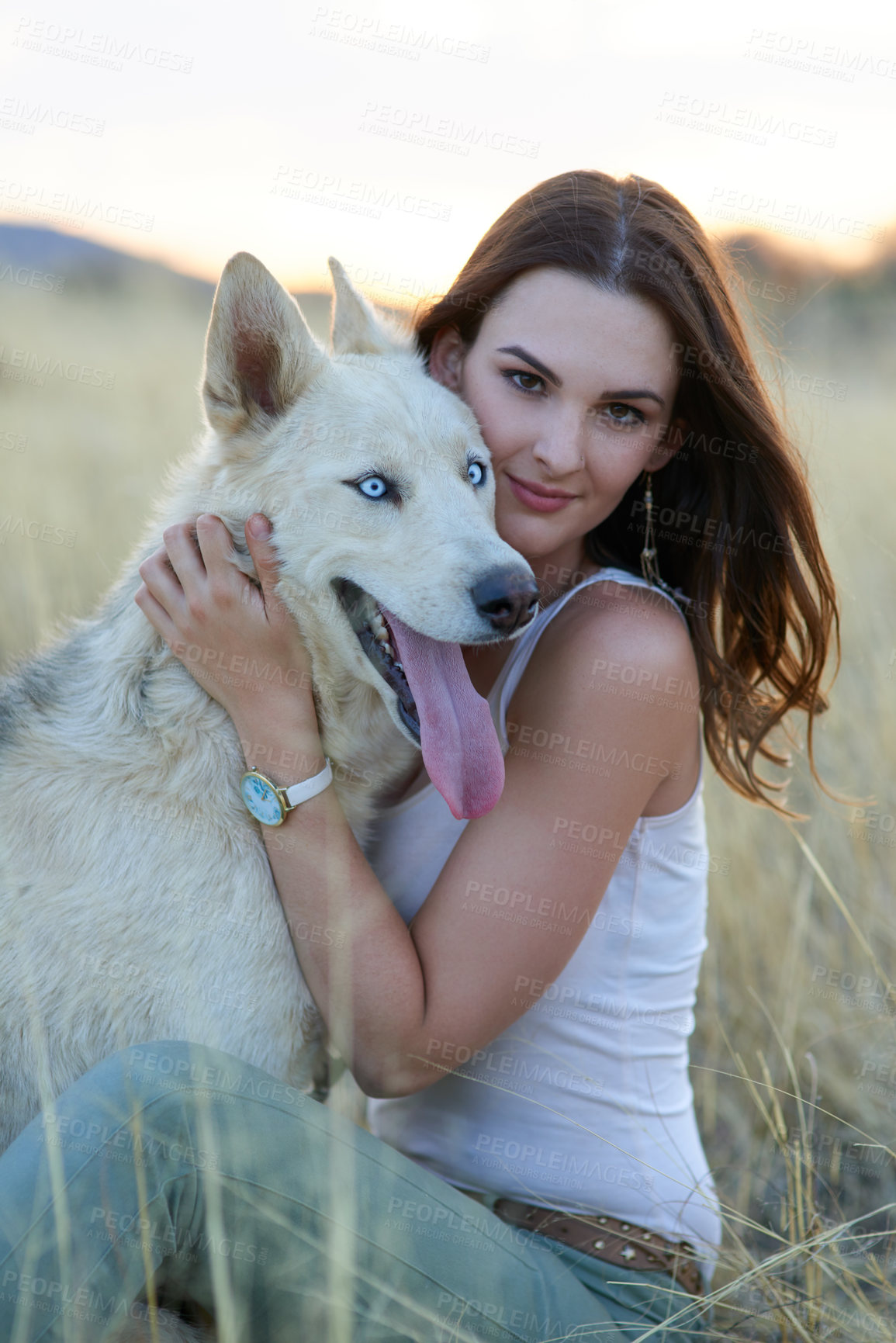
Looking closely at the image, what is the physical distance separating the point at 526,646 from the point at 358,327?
1107 mm

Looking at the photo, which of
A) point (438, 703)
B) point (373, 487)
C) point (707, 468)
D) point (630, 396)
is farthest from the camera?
point (707, 468)

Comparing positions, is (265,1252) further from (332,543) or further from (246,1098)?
(332,543)

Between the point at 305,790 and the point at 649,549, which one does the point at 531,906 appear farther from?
the point at 649,549

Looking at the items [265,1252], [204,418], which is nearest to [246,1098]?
[265,1252]

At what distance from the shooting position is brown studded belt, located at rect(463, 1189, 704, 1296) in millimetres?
2168

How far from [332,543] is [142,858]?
84 centimetres

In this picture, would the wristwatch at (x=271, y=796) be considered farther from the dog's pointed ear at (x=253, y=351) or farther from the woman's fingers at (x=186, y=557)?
the dog's pointed ear at (x=253, y=351)

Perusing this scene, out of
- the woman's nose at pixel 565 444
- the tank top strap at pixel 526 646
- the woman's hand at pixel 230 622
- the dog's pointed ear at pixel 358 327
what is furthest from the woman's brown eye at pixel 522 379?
the woman's hand at pixel 230 622

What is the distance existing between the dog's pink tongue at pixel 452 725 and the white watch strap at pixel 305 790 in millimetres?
248

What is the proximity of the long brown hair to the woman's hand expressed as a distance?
3.32 ft

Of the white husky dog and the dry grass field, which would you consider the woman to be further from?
the dry grass field

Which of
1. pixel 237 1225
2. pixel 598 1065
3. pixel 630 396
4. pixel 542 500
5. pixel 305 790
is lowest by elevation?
pixel 598 1065

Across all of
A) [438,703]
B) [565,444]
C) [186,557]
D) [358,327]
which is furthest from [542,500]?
[186,557]

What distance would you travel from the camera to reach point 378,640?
228 cm
